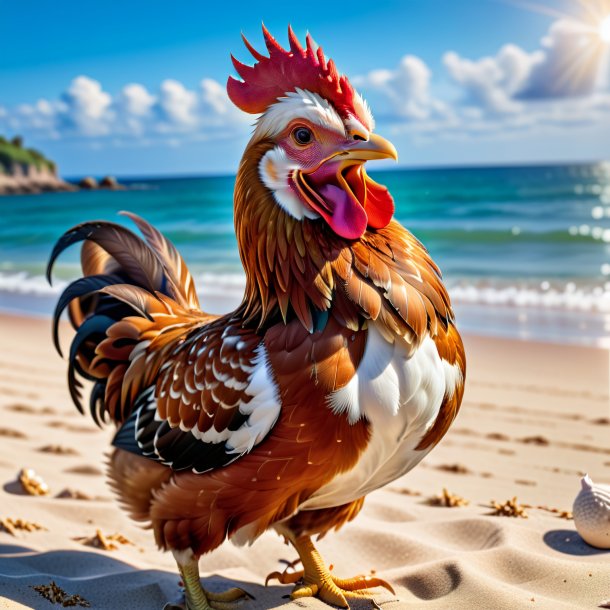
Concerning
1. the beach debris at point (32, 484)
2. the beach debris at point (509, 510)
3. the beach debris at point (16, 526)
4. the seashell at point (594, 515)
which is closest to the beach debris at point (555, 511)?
the beach debris at point (509, 510)

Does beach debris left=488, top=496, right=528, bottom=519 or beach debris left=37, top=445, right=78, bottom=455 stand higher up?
beach debris left=37, top=445, right=78, bottom=455

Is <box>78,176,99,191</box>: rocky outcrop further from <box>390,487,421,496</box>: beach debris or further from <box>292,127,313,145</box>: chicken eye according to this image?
<box>292,127,313,145</box>: chicken eye

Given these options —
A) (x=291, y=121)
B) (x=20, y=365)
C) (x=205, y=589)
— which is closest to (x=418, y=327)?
(x=291, y=121)

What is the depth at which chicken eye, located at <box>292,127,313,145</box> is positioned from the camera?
2.40m

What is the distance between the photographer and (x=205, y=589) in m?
3.14

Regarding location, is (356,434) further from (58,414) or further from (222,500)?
(58,414)

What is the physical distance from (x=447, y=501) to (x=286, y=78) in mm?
2555

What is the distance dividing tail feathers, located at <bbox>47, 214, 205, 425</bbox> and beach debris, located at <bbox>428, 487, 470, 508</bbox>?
1.68 meters

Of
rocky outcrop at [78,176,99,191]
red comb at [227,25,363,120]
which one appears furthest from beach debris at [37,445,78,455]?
rocky outcrop at [78,176,99,191]

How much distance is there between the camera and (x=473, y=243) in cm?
1916

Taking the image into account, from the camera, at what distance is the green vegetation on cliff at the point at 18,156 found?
46312mm

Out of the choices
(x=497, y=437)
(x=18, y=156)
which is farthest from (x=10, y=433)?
(x=18, y=156)

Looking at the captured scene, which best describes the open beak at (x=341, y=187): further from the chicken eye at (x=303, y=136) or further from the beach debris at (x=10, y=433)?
the beach debris at (x=10, y=433)

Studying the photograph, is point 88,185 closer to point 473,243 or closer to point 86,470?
point 473,243
